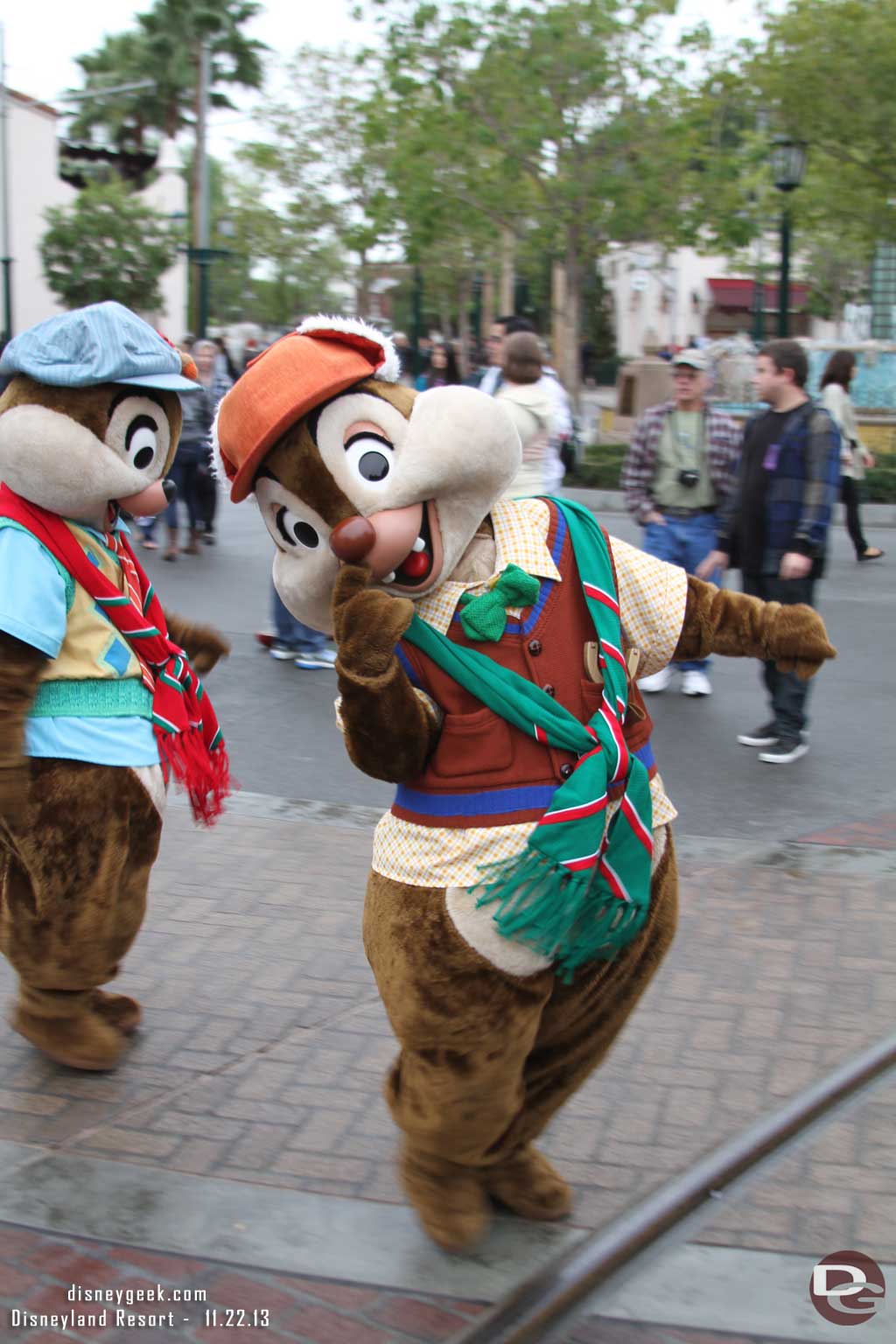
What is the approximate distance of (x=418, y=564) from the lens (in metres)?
2.92

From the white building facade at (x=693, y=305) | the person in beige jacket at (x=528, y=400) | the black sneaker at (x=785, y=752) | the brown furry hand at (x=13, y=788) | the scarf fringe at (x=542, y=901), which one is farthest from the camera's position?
the white building facade at (x=693, y=305)

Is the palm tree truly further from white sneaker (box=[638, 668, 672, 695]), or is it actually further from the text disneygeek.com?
the text disneygeek.com

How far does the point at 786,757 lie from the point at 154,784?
4022mm

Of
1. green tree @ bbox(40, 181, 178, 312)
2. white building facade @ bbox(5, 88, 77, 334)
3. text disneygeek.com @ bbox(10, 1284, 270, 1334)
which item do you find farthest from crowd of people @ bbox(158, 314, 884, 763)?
white building facade @ bbox(5, 88, 77, 334)

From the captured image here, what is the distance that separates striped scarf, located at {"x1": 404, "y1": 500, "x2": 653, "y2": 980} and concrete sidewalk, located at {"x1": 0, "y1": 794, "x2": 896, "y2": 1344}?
0.77 meters

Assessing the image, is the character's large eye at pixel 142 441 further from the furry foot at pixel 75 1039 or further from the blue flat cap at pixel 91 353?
the furry foot at pixel 75 1039

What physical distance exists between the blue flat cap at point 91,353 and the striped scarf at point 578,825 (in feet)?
4.38

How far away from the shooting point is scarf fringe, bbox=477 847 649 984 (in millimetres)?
2863

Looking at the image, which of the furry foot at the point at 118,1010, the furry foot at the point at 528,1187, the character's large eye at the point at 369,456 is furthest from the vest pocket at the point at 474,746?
the furry foot at the point at 118,1010

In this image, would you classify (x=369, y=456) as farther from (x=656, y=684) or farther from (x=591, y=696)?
(x=656, y=684)

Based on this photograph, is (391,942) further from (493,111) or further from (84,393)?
(493,111)

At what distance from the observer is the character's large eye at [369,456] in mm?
2902

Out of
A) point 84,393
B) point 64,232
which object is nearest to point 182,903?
point 84,393
